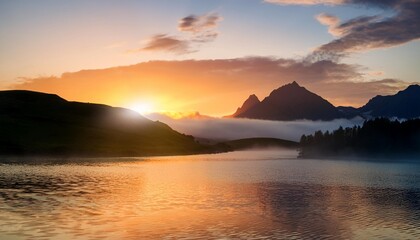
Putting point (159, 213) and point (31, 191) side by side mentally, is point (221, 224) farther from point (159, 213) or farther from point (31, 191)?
point (31, 191)

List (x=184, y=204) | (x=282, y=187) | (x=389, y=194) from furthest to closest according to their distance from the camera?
(x=282, y=187) < (x=389, y=194) < (x=184, y=204)

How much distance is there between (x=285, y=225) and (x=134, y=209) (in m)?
23.9

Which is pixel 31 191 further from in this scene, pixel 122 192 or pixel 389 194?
pixel 389 194

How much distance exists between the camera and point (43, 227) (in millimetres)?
50406

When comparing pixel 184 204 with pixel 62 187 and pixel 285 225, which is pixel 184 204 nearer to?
pixel 285 225

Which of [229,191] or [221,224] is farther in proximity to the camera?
[229,191]

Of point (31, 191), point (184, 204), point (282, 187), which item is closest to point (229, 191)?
point (282, 187)

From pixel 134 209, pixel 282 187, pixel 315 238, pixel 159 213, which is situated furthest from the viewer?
pixel 282 187

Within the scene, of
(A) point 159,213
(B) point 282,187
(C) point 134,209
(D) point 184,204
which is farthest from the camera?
(B) point 282,187

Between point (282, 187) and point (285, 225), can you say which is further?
point (282, 187)

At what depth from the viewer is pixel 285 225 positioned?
181ft

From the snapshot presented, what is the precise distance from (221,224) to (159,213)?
456 inches

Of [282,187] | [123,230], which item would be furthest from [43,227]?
[282,187]

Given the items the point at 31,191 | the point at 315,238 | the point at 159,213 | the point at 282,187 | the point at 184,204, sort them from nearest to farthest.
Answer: the point at 315,238, the point at 159,213, the point at 184,204, the point at 31,191, the point at 282,187
